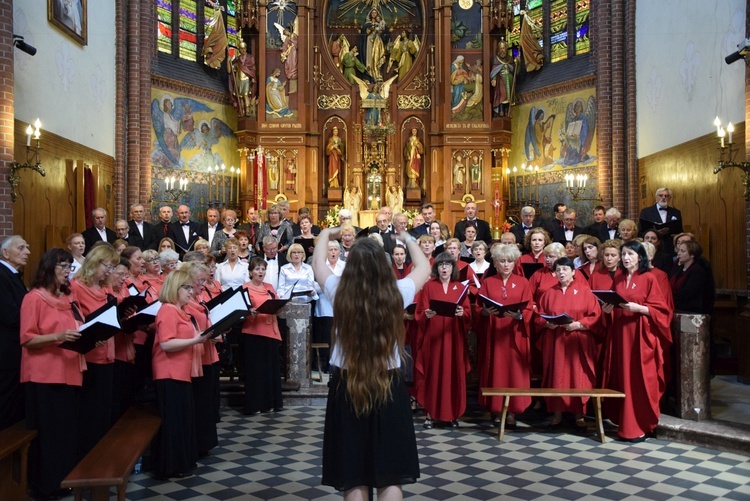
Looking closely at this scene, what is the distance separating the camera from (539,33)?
18.8 meters

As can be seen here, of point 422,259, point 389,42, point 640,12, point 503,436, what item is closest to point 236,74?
point 389,42

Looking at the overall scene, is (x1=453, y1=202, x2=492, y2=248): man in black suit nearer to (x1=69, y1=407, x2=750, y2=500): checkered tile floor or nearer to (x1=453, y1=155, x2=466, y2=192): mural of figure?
(x1=69, y1=407, x2=750, y2=500): checkered tile floor

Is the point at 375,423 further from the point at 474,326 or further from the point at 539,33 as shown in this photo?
the point at 539,33

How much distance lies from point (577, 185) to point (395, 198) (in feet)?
13.8

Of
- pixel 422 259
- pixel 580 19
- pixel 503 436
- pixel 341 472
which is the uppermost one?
pixel 580 19

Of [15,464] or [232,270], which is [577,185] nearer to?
[232,270]

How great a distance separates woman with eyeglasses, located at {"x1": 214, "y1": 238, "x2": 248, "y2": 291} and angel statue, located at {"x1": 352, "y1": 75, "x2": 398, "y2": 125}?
10.1 metres

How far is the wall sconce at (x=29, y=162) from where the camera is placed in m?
8.87

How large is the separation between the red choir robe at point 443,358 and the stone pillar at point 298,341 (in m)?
1.62

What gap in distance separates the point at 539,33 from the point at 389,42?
12.5 feet

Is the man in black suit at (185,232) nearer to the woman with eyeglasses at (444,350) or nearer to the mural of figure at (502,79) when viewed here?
the woman with eyeglasses at (444,350)

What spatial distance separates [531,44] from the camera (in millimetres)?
18750

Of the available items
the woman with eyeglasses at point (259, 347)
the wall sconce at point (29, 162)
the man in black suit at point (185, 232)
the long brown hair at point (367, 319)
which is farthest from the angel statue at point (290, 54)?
the long brown hair at point (367, 319)

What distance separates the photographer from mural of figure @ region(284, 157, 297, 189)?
61.8 feet
